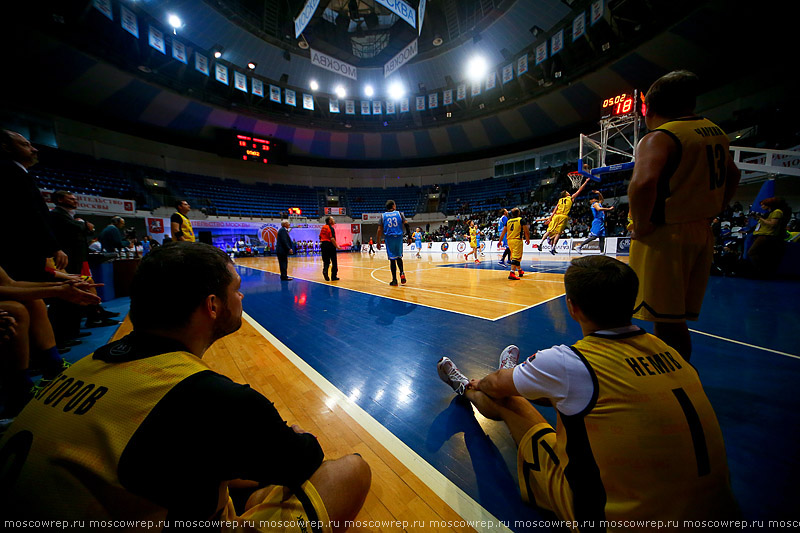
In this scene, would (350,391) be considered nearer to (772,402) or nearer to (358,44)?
(772,402)

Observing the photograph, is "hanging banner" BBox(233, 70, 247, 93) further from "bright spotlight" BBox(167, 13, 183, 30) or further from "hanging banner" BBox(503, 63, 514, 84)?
"hanging banner" BBox(503, 63, 514, 84)

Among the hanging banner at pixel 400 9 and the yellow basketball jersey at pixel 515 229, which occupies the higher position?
the hanging banner at pixel 400 9

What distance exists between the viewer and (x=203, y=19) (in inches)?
639

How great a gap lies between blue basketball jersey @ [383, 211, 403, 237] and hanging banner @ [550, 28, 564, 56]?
54.1 ft

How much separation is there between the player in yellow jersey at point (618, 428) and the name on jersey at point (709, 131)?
118cm

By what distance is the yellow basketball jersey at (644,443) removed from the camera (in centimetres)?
76

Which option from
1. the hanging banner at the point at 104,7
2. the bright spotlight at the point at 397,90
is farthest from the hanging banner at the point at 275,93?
the bright spotlight at the point at 397,90

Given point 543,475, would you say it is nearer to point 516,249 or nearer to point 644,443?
point 644,443

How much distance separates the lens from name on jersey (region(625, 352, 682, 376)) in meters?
0.86

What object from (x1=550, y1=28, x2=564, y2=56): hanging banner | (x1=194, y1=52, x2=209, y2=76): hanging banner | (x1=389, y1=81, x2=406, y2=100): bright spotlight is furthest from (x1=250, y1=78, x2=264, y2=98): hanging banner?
(x1=550, y1=28, x2=564, y2=56): hanging banner

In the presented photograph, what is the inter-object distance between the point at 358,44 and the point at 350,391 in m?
28.9

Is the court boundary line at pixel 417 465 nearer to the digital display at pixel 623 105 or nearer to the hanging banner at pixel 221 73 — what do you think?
the digital display at pixel 623 105

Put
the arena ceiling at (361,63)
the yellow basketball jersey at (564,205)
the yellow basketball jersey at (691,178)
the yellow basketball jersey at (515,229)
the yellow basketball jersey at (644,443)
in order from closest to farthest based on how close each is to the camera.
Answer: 1. the yellow basketball jersey at (644,443)
2. the yellow basketball jersey at (691,178)
3. the yellow basketball jersey at (515,229)
4. the yellow basketball jersey at (564,205)
5. the arena ceiling at (361,63)

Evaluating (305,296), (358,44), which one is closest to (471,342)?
(305,296)
